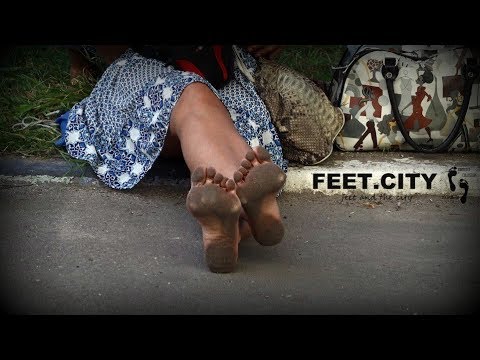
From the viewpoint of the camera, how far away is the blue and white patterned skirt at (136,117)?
10.9ft

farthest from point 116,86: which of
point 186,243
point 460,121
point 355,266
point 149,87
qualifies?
point 460,121

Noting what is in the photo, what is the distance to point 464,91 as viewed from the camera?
373cm

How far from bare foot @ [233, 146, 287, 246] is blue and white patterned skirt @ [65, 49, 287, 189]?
0.67m

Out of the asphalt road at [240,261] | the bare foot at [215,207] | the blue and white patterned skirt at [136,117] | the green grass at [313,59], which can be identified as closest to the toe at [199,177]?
the bare foot at [215,207]

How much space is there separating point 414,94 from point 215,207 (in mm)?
1530

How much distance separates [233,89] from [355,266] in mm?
1015

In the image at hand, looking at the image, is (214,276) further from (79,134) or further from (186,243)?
(79,134)

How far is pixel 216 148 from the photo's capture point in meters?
2.93

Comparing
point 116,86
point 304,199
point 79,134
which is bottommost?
point 304,199

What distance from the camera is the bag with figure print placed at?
12.4ft

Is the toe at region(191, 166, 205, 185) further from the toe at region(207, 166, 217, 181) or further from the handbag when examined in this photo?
the handbag
